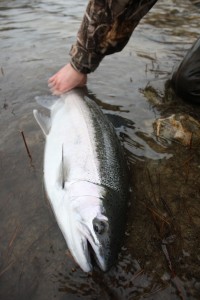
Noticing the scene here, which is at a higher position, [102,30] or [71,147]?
[102,30]

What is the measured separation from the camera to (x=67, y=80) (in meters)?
3.64

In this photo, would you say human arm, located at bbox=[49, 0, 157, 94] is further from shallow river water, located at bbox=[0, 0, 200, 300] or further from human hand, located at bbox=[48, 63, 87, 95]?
shallow river water, located at bbox=[0, 0, 200, 300]

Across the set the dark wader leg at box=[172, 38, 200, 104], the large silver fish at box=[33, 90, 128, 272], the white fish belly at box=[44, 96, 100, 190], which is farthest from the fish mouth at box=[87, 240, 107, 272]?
the dark wader leg at box=[172, 38, 200, 104]

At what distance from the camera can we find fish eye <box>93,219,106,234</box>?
2.20m

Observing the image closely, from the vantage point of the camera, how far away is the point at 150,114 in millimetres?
3963

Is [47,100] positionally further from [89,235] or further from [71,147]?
[89,235]

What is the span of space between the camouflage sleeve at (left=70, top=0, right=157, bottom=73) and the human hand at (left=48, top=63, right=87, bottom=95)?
11 centimetres

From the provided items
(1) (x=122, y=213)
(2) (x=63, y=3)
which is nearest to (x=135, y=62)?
(1) (x=122, y=213)

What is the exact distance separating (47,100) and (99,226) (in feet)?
6.88

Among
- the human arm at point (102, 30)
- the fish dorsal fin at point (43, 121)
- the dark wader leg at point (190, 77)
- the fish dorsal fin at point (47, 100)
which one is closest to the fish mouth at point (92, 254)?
the fish dorsal fin at point (43, 121)

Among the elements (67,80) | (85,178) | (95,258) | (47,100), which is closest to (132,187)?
(85,178)

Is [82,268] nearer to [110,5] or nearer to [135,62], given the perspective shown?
[110,5]

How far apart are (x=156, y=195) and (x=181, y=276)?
80 centimetres

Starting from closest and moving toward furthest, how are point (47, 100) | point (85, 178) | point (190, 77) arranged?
point (85, 178), point (47, 100), point (190, 77)
